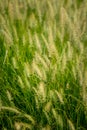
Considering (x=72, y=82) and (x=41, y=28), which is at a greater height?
(x=41, y=28)

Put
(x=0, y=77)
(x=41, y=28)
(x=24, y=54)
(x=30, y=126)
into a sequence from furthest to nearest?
(x=41, y=28)
(x=24, y=54)
(x=0, y=77)
(x=30, y=126)

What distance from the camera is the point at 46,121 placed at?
7.53ft

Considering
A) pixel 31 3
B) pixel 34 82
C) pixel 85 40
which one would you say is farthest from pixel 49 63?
pixel 31 3

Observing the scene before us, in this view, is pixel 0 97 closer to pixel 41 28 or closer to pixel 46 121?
pixel 46 121

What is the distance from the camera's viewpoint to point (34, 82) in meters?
2.44

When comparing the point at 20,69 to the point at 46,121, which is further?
the point at 20,69

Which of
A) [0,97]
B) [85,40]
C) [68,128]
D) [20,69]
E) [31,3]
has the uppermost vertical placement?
[31,3]

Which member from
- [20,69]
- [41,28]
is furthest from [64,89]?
[41,28]

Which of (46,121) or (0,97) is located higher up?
(0,97)

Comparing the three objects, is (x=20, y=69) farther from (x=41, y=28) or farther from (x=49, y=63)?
(x=41, y=28)

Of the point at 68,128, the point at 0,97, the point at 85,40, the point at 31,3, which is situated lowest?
the point at 68,128

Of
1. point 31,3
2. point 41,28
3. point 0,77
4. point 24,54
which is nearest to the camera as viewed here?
point 0,77

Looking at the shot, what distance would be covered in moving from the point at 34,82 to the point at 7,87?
0.68 feet

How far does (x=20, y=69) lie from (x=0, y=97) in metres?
0.28
